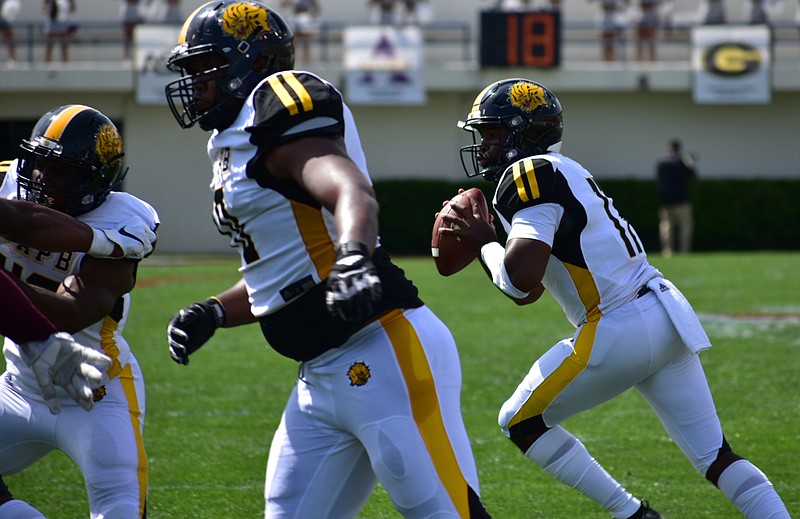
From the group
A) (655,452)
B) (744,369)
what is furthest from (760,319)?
(655,452)

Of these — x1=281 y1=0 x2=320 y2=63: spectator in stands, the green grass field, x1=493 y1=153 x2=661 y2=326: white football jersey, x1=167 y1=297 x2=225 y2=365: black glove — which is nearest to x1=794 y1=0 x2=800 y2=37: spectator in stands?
x1=281 y1=0 x2=320 y2=63: spectator in stands

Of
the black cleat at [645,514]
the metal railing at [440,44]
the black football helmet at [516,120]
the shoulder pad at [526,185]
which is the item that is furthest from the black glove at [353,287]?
the metal railing at [440,44]

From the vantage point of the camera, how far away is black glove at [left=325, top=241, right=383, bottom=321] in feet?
7.91

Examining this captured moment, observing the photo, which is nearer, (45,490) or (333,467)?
(333,467)

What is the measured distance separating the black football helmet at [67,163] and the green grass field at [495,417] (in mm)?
1835

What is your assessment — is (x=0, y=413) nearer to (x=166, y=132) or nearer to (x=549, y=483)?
(x=549, y=483)

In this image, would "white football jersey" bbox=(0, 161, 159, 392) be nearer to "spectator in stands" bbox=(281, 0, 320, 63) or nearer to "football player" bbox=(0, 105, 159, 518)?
"football player" bbox=(0, 105, 159, 518)

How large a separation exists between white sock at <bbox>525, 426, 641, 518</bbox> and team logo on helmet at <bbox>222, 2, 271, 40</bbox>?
1.93 meters

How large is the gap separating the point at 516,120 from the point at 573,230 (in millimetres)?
561

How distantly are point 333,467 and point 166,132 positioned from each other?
20158 mm

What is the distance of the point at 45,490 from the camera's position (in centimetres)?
541

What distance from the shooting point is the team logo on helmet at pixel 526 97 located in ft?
14.1

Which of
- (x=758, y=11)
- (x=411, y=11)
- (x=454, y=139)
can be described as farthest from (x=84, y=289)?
(x=758, y=11)

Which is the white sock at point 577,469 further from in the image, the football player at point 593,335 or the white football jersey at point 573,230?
the white football jersey at point 573,230
